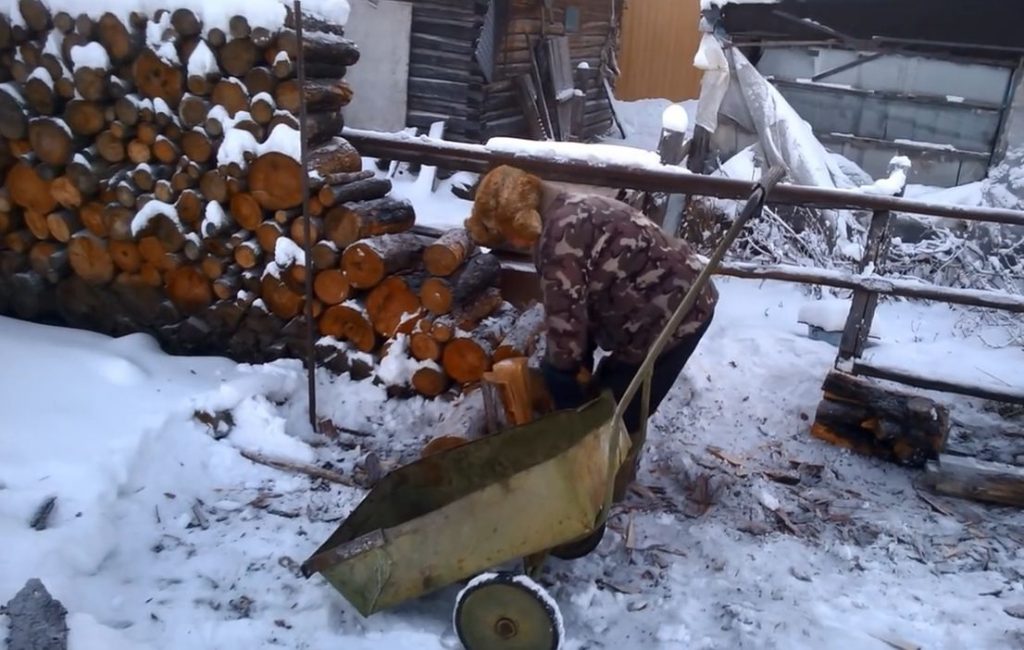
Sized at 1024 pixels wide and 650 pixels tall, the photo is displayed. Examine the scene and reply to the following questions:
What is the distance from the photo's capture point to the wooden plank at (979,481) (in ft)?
14.4

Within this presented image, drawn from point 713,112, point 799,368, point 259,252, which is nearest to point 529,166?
point 259,252

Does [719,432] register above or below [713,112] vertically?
below

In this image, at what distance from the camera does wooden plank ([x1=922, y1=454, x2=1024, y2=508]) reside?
14.4 feet

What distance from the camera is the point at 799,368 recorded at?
552 cm

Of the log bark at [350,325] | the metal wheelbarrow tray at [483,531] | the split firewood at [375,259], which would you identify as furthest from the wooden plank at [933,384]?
the log bark at [350,325]

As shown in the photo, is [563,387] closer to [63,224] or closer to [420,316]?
[420,316]

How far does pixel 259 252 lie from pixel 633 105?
15.3 metres

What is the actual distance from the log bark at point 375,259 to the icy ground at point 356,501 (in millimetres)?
616

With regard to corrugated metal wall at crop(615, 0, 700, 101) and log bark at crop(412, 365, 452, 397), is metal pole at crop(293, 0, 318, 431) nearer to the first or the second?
log bark at crop(412, 365, 452, 397)

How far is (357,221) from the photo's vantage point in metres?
4.71

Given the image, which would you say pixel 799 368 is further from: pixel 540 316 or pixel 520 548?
pixel 520 548

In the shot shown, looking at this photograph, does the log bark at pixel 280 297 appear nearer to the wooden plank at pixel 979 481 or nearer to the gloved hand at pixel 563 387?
the gloved hand at pixel 563 387

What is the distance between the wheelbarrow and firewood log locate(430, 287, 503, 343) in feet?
4.99

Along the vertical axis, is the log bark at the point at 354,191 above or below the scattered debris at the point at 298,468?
above
